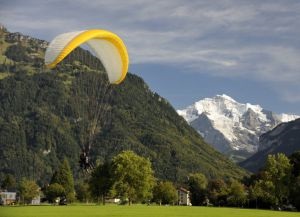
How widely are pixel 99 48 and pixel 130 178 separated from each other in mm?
62463

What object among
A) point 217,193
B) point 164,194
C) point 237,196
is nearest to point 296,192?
point 237,196

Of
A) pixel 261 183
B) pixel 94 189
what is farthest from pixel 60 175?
pixel 261 183

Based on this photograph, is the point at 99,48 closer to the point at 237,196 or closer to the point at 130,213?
the point at 130,213

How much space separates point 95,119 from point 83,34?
790cm

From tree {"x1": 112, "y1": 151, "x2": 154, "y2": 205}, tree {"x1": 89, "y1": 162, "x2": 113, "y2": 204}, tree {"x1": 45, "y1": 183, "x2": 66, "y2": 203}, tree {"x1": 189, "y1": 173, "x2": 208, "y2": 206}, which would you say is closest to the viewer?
tree {"x1": 112, "y1": 151, "x2": 154, "y2": 205}

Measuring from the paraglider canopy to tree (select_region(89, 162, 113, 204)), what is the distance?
65354 millimetres

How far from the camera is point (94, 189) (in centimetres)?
10488

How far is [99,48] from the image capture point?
38.6m

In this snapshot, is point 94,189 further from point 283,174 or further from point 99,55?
point 99,55

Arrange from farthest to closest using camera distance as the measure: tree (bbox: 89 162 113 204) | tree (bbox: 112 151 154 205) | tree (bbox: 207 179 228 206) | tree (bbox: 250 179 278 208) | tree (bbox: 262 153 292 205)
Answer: tree (bbox: 207 179 228 206) → tree (bbox: 89 162 113 204) → tree (bbox: 112 151 154 205) → tree (bbox: 262 153 292 205) → tree (bbox: 250 179 278 208)

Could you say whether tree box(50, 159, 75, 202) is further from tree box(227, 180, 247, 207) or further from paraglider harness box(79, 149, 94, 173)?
paraglider harness box(79, 149, 94, 173)

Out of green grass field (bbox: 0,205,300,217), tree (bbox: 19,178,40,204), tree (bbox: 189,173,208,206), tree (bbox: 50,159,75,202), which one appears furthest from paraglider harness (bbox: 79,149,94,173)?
tree (bbox: 189,173,208,206)

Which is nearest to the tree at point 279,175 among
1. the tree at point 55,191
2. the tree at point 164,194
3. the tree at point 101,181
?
the tree at point 101,181

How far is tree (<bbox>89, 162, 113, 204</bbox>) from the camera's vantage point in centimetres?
10331
